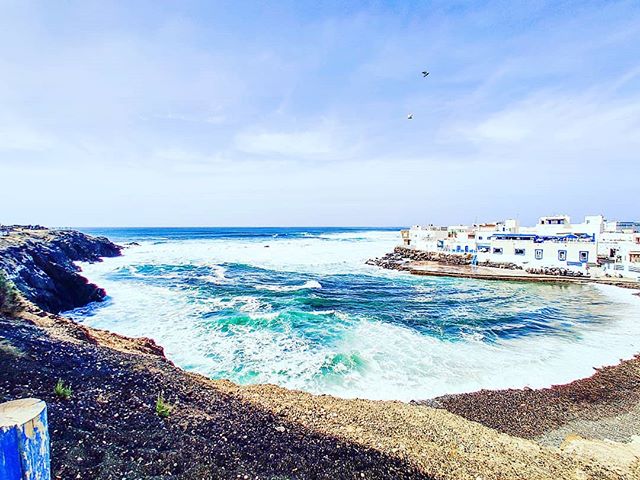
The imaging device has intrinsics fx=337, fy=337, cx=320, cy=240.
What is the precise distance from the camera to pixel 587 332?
49.8ft

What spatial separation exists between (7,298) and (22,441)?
9640 millimetres

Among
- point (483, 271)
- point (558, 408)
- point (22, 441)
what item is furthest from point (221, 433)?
point (483, 271)

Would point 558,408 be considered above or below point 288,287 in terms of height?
below

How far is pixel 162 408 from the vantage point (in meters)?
4.88

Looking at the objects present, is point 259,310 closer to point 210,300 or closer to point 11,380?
point 210,300

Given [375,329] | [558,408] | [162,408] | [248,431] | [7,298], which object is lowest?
[558,408]

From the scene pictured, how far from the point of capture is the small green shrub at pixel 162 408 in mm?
4802

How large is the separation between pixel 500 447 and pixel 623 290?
88.5ft

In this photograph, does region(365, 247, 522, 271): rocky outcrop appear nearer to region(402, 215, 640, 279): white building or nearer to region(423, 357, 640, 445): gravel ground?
region(402, 215, 640, 279): white building

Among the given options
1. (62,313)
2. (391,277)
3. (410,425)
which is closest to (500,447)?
(410,425)

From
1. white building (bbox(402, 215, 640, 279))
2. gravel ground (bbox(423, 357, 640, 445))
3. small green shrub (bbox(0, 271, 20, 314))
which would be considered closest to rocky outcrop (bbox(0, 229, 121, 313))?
small green shrub (bbox(0, 271, 20, 314))

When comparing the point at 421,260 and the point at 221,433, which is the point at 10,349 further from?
the point at 421,260

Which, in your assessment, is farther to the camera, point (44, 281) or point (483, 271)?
point (483, 271)

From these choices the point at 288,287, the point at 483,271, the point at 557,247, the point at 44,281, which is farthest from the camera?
the point at 557,247
